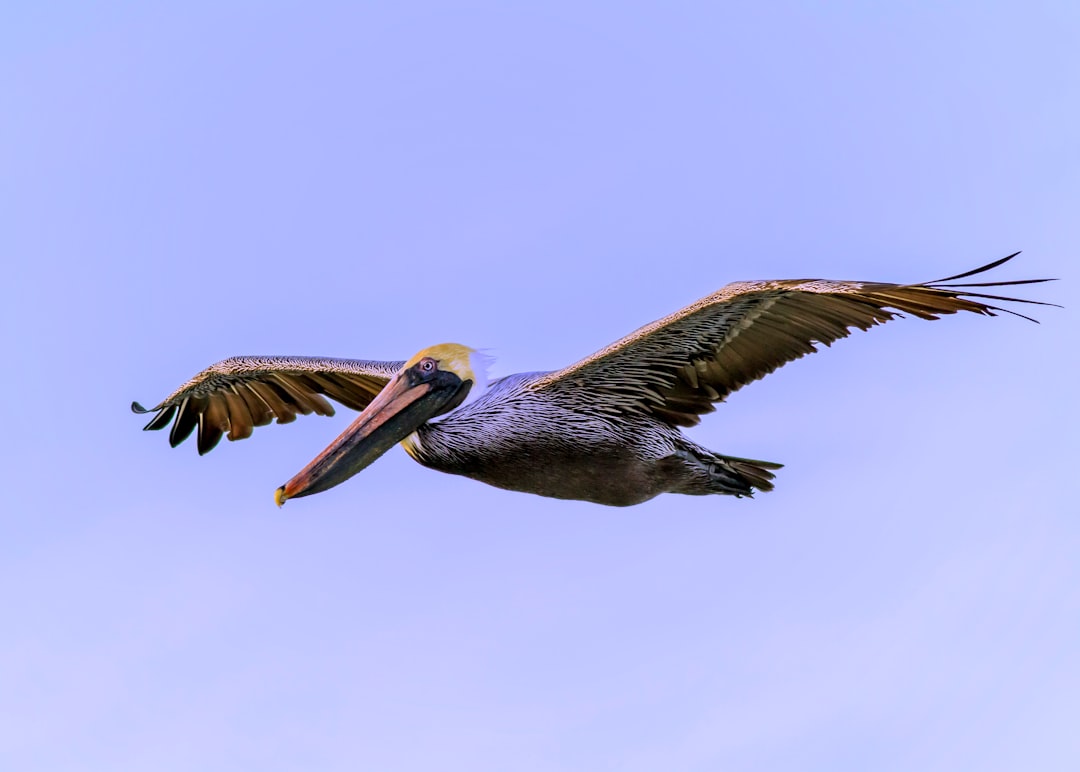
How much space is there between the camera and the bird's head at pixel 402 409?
910 cm

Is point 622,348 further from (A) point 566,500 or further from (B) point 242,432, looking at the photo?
(B) point 242,432

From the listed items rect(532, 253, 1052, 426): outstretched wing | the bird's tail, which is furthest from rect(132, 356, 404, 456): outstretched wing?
the bird's tail

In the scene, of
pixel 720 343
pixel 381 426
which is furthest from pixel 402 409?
pixel 720 343

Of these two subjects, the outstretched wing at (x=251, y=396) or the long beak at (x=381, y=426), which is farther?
the outstretched wing at (x=251, y=396)

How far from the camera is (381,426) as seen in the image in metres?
9.27

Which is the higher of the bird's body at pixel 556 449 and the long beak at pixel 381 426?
the long beak at pixel 381 426

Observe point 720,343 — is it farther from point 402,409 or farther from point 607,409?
point 402,409

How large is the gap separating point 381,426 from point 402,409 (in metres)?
0.18

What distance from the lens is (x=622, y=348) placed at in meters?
8.80

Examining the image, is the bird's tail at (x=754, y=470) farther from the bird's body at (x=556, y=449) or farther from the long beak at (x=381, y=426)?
the long beak at (x=381, y=426)

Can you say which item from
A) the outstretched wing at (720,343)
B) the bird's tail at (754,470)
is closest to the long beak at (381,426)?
the outstretched wing at (720,343)

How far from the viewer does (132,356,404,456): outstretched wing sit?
1103 cm

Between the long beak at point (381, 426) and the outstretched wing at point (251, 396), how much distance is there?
1.48 meters

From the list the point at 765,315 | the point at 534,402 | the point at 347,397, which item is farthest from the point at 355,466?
the point at 765,315
